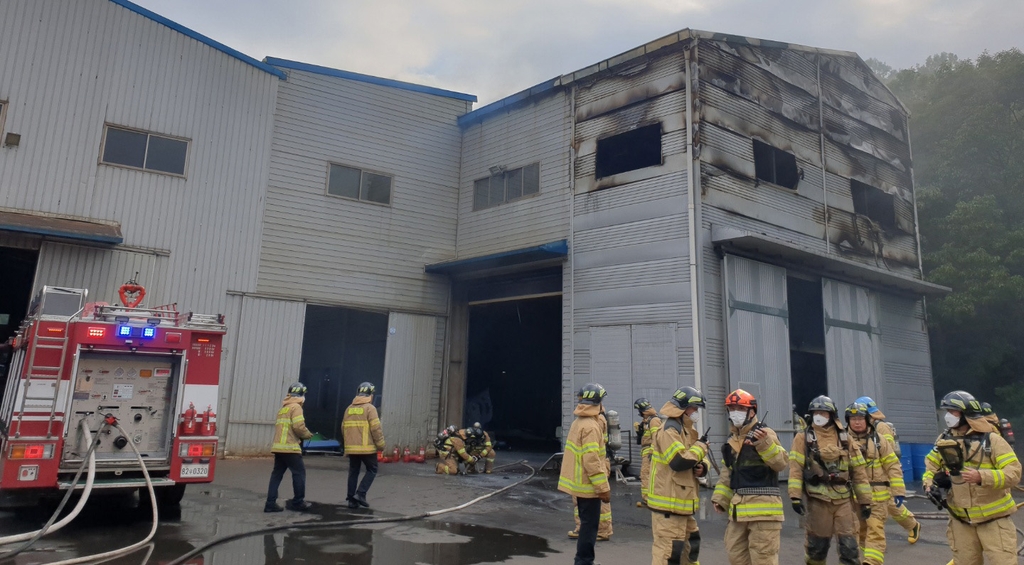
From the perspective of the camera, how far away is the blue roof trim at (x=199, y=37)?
1514cm

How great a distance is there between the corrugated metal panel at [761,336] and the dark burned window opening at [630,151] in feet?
10.1

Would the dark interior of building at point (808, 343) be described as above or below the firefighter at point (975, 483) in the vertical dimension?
above

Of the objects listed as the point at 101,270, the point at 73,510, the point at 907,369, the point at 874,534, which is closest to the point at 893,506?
the point at 874,534

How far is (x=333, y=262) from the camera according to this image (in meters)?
17.2

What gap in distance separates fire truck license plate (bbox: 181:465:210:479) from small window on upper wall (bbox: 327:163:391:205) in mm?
10231

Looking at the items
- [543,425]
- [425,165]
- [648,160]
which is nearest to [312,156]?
[425,165]

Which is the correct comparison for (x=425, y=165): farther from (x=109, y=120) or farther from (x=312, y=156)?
(x=109, y=120)

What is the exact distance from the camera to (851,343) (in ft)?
54.0

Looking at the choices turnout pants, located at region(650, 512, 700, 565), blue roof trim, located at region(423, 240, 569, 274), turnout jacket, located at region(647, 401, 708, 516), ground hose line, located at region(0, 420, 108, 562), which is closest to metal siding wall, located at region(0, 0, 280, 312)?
blue roof trim, located at region(423, 240, 569, 274)

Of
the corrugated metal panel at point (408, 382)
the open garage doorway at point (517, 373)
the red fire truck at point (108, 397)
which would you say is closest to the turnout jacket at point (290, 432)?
the red fire truck at point (108, 397)

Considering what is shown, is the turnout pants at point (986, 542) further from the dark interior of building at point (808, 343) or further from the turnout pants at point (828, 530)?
the dark interior of building at point (808, 343)

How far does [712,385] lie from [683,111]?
596 centimetres

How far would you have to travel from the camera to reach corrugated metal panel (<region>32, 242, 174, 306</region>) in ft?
45.0

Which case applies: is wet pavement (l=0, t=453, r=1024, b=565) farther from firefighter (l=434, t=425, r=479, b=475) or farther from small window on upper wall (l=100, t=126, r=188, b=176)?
small window on upper wall (l=100, t=126, r=188, b=176)
